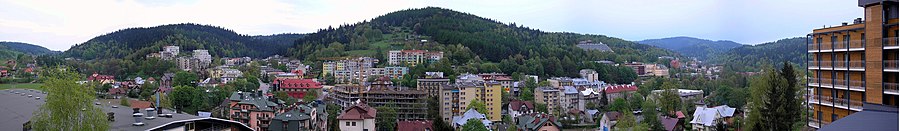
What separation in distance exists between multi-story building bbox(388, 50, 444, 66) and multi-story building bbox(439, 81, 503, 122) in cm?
2550

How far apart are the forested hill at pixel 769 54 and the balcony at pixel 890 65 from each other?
125ft

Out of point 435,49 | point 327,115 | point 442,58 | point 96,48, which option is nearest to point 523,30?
point 435,49

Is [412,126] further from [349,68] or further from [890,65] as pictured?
[349,68]

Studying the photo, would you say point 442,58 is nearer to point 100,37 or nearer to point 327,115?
point 327,115

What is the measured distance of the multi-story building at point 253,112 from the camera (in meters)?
21.1

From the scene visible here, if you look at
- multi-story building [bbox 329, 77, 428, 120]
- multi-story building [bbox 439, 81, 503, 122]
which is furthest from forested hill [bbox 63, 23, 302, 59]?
multi-story building [bbox 439, 81, 503, 122]

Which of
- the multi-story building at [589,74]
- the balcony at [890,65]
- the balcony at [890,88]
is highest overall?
the balcony at [890,65]

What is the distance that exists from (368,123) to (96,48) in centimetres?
5806

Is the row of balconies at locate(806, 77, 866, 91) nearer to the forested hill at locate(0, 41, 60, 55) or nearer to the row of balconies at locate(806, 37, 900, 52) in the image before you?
the row of balconies at locate(806, 37, 900, 52)

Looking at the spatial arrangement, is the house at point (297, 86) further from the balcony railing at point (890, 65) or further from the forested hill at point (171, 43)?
the balcony railing at point (890, 65)

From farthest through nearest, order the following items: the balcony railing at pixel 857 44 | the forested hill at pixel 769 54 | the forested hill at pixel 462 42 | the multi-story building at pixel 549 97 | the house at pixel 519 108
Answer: the forested hill at pixel 462 42, the forested hill at pixel 769 54, the multi-story building at pixel 549 97, the house at pixel 519 108, the balcony railing at pixel 857 44

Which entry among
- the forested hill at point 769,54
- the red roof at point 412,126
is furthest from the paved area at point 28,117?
the forested hill at point 769,54

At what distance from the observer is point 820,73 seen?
9.55 meters

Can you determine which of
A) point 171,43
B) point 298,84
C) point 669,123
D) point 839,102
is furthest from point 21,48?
point 839,102
